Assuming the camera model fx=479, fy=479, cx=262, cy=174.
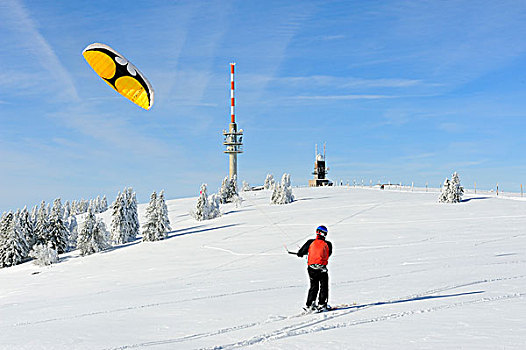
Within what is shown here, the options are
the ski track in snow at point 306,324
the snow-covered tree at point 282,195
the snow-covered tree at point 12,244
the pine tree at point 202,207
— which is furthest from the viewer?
the snow-covered tree at point 282,195

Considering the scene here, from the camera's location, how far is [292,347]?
800 centimetres

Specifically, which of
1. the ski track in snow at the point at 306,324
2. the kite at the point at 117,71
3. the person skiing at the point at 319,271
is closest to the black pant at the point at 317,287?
the person skiing at the point at 319,271

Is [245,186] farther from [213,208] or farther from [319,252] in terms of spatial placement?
[319,252]

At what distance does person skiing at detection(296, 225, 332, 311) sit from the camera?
1129 centimetres

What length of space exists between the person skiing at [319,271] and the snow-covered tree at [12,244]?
5376cm

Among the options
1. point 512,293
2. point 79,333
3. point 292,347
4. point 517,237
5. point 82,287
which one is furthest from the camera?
point 517,237

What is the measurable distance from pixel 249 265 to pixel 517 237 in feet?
48.4

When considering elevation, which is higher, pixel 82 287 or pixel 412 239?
pixel 412 239

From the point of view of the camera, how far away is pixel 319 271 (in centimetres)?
1150

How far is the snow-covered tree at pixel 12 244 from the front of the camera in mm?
55781

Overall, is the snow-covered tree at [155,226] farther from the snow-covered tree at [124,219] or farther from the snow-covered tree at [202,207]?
the snow-covered tree at [202,207]

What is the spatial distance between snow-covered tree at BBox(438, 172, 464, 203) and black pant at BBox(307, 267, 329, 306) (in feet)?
142

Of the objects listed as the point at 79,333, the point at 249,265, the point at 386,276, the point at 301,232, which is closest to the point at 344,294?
the point at 386,276

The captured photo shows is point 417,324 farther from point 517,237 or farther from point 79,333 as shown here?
point 517,237
